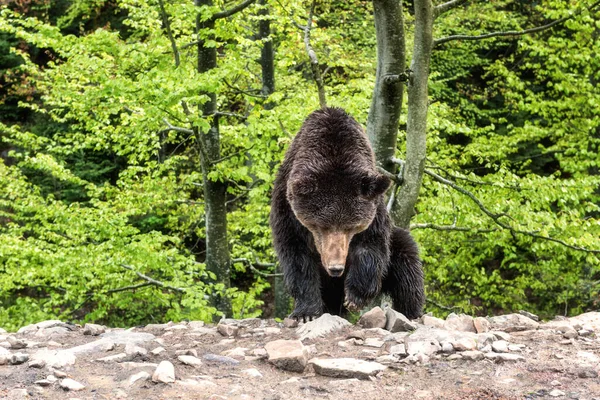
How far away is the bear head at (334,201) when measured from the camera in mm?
5047

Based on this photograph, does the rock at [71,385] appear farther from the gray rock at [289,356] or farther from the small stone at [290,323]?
the small stone at [290,323]

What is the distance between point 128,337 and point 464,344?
7.37ft

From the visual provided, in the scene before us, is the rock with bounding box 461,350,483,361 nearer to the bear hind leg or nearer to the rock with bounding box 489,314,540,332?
the rock with bounding box 489,314,540,332

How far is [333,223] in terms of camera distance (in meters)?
5.05

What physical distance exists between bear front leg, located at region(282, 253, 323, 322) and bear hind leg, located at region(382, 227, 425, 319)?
962mm

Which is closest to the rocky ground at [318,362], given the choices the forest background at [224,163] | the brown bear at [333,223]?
the brown bear at [333,223]

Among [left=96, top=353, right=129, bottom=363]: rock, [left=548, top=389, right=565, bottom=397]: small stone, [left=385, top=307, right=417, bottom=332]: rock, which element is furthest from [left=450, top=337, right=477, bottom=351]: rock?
[left=96, top=353, right=129, bottom=363]: rock

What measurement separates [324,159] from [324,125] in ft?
1.41

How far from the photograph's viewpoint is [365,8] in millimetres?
18547

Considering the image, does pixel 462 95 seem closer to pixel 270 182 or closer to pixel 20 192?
pixel 270 182

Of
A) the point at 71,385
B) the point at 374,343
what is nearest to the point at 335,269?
the point at 374,343

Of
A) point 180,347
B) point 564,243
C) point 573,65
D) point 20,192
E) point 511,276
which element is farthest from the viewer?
point 511,276

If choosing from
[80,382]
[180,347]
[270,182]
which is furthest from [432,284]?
[80,382]

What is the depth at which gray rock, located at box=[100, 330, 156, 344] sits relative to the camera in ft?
15.0
